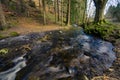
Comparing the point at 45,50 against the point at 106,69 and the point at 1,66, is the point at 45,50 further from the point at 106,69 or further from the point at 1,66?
the point at 106,69

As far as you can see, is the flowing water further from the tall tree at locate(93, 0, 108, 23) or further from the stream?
the tall tree at locate(93, 0, 108, 23)

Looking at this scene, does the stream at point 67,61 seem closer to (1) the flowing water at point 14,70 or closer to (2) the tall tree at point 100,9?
(1) the flowing water at point 14,70

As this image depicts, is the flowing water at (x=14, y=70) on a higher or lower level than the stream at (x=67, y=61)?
lower

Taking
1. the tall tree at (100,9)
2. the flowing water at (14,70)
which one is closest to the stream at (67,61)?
the flowing water at (14,70)

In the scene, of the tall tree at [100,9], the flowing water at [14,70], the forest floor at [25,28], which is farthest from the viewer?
the forest floor at [25,28]

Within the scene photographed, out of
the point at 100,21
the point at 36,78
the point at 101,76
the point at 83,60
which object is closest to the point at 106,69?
the point at 101,76

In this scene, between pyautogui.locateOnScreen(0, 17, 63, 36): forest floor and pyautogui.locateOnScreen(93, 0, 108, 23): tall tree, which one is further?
pyautogui.locateOnScreen(0, 17, 63, 36): forest floor

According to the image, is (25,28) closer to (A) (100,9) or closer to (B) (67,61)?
(A) (100,9)

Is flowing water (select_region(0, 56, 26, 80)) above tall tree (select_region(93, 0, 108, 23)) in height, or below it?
below

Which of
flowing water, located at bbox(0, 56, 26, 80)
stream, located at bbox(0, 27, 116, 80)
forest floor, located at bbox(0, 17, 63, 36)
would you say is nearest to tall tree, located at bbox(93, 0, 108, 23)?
stream, located at bbox(0, 27, 116, 80)

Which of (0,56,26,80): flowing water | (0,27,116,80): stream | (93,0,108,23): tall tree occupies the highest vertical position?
(93,0,108,23): tall tree

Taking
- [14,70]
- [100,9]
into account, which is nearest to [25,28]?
[100,9]

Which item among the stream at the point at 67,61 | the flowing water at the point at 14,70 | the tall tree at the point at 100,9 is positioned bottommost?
the flowing water at the point at 14,70

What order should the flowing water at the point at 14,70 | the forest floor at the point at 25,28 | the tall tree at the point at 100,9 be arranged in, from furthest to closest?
1. the forest floor at the point at 25,28
2. the tall tree at the point at 100,9
3. the flowing water at the point at 14,70
